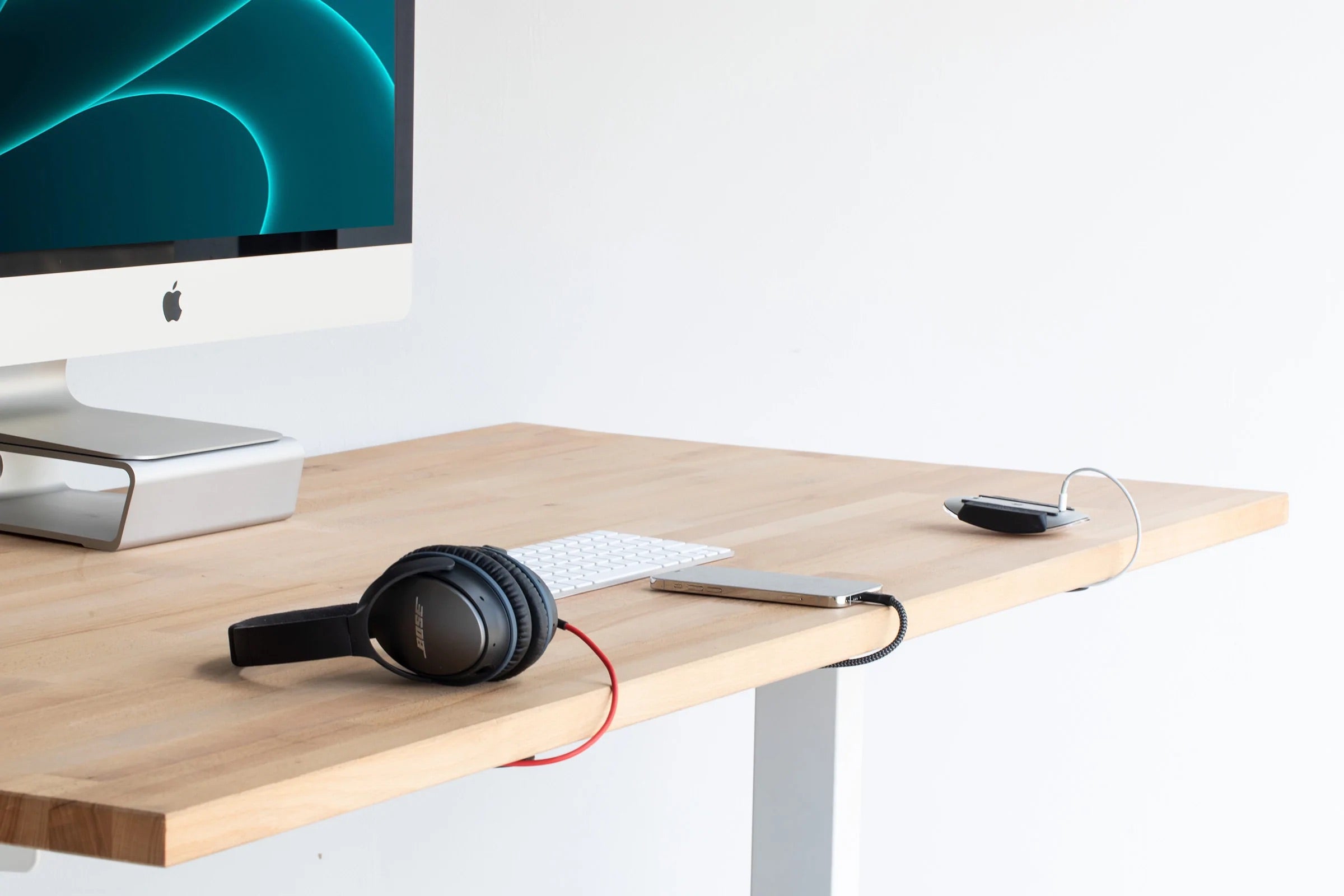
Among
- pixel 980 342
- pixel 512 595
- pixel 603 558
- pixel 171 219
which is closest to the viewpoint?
pixel 512 595

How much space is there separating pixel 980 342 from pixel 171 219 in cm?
127

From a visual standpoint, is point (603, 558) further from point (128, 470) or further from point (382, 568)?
point (128, 470)

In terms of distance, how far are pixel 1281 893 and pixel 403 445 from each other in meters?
1.43

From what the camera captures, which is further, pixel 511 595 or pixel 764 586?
pixel 764 586

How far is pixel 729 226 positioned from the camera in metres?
2.13

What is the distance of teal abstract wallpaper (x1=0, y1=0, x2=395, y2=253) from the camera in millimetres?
1127

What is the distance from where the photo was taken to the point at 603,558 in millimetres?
1103

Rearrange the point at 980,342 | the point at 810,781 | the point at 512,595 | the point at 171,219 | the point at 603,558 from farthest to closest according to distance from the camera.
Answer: the point at 980,342 → the point at 810,781 → the point at 171,219 → the point at 603,558 → the point at 512,595

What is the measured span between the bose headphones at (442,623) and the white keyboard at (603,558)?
20cm

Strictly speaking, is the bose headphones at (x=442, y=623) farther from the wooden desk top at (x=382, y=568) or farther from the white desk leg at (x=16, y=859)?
the white desk leg at (x=16, y=859)

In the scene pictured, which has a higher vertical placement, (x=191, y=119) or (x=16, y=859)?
(x=191, y=119)

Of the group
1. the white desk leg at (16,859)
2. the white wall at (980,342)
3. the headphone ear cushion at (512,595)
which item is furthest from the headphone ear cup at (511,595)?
the white wall at (980,342)

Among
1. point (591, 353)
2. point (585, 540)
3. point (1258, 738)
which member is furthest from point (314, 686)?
point (1258, 738)

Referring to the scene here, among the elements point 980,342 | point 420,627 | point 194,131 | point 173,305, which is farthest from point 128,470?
point 980,342
